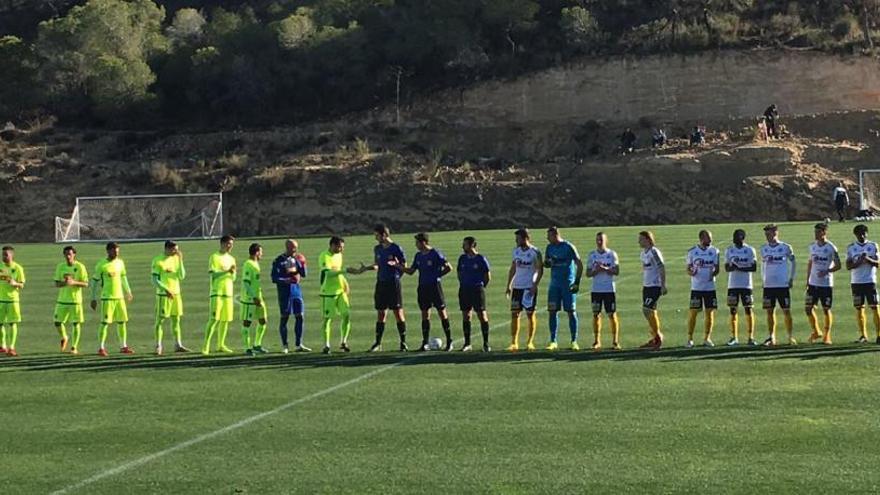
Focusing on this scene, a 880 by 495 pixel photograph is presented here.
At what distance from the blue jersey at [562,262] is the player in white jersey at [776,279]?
304 cm

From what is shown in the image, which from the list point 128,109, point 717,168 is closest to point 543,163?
point 717,168

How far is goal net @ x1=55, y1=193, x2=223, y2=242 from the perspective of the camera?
66.4 meters

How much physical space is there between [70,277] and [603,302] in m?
9.20

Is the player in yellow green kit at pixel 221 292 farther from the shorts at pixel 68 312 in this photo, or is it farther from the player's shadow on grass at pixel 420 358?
the shorts at pixel 68 312

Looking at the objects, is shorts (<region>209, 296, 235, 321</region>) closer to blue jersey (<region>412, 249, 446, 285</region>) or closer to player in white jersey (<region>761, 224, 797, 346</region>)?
blue jersey (<region>412, 249, 446, 285</region>)

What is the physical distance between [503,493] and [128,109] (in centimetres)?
8132

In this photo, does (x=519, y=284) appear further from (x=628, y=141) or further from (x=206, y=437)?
(x=628, y=141)

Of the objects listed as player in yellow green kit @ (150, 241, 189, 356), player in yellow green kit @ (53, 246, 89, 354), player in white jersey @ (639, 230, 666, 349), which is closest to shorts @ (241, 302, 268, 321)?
player in yellow green kit @ (150, 241, 189, 356)

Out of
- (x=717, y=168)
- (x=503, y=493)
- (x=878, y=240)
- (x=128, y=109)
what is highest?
(x=128, y=109)

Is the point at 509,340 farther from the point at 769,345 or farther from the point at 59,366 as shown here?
the point at 59,366

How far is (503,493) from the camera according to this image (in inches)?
460

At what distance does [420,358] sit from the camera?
20.6m

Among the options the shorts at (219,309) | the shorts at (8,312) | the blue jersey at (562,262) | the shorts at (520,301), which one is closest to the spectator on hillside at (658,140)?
the blue jersey at (562,262)

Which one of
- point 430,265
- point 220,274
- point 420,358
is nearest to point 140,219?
point 220,274
